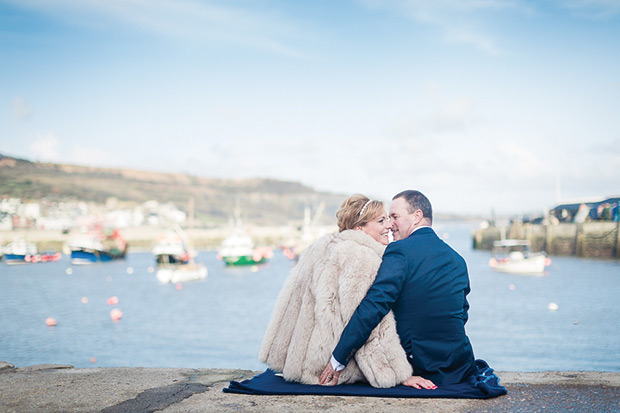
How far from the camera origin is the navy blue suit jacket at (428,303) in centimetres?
425

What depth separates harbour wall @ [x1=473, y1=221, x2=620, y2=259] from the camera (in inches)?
1948

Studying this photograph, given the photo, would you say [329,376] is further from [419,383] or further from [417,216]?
[417,216]

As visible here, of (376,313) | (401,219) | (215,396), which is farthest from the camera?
(401,219)

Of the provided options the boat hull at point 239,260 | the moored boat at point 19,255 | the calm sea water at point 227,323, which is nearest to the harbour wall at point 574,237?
the calm sea water at point 227,323

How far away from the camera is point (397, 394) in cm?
417

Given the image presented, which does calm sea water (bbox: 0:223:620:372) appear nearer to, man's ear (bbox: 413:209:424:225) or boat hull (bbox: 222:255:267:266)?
man's ear (bbox: 413:209:424:225)

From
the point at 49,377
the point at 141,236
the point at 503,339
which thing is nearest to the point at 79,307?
the point at 503,339

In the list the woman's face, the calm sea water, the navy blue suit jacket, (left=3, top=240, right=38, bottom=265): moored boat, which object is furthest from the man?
(left=3, top=240, right=38, bottom=265): moored boat

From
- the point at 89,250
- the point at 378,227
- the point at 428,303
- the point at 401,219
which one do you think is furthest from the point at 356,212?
the point at 89,250

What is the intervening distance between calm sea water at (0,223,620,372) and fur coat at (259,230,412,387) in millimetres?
10781

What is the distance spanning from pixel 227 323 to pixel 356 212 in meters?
23.0

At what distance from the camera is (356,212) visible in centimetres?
456

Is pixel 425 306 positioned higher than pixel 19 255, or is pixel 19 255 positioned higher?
pixel 425 306

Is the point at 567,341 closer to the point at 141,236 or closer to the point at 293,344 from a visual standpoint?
the point at 293,344
